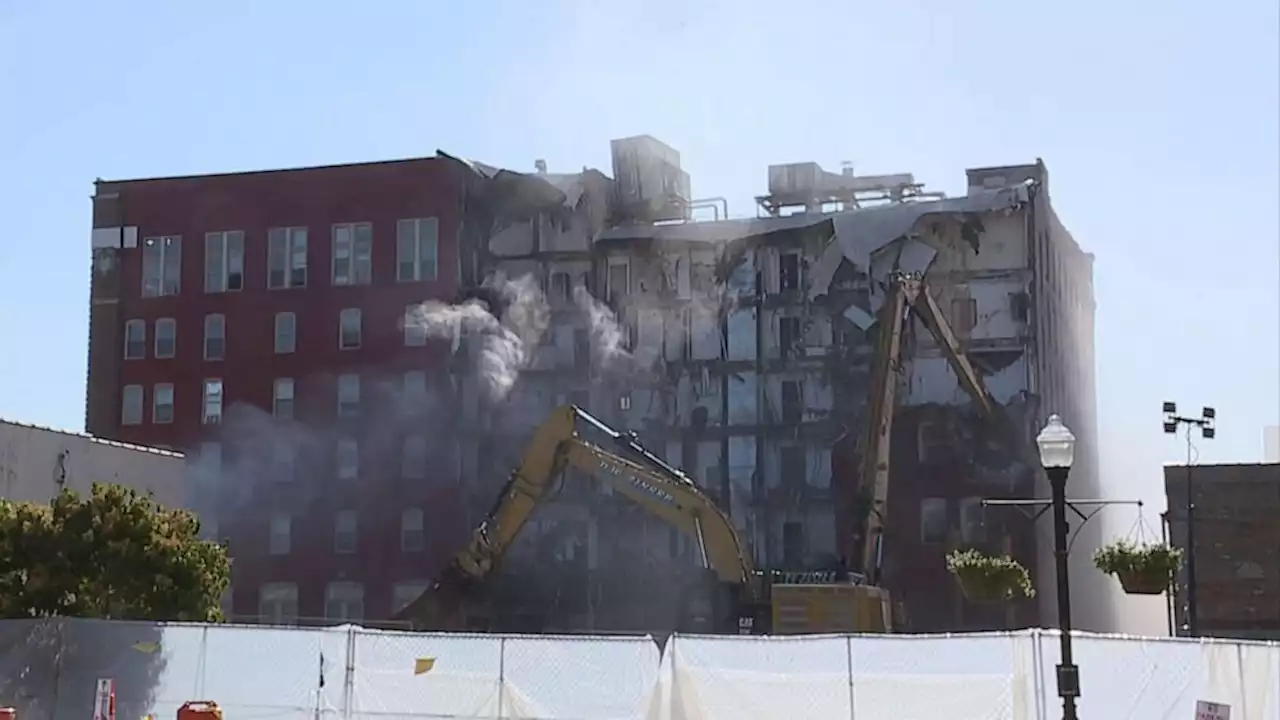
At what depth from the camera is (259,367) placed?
2751 inches

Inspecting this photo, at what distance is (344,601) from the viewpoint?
66.7m

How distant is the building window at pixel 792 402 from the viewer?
2581 inches

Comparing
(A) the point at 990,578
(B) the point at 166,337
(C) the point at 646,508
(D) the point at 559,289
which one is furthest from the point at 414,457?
(A) the point at 990,578

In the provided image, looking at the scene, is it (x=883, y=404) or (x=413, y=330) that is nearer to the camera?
(x=883, y=404)

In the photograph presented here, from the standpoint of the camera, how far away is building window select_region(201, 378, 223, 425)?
2741 inches

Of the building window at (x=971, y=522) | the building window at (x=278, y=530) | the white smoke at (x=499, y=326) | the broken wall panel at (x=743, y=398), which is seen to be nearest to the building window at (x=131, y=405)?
the building window at (x=278, y=530)

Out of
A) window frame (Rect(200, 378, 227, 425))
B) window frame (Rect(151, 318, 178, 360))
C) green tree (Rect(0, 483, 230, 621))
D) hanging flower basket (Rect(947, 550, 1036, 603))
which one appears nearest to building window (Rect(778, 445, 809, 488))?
window frame (Rect(200, 378, 227, 425))

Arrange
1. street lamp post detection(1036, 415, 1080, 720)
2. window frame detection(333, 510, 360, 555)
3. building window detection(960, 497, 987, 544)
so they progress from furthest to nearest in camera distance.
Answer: window frame detection(333, 510, 360, 555)
building window detection(960, 497, 987, 544)
street lamp post detection(1036, 415, 1080, 720)

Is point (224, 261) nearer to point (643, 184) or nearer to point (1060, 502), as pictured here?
point (643, 184)

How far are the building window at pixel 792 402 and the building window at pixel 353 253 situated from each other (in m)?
17.0

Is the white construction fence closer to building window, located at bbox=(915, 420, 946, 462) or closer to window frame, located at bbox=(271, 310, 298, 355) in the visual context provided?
building window, located at bbox=(915, 420, 946, 462)

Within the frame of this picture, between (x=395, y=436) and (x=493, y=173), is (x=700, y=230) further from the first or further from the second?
(x=395, y=436)

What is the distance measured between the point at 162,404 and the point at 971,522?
32324mm

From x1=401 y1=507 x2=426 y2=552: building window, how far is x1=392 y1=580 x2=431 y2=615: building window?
1.29 metres
